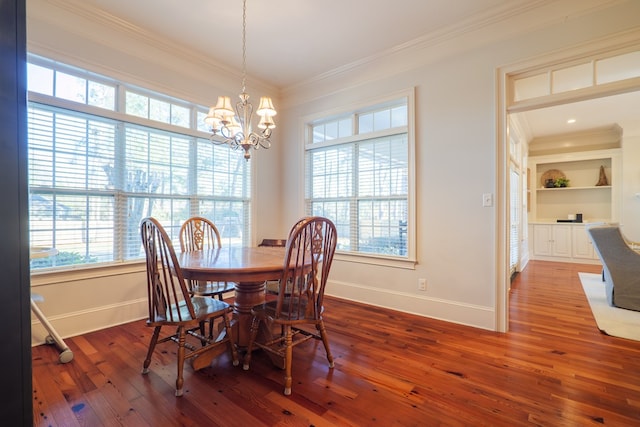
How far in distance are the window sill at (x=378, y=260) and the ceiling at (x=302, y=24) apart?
87.5 inches

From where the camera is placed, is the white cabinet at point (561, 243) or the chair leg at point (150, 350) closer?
the chair leg at point (150, 350)

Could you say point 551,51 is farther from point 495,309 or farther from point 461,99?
point 495,309

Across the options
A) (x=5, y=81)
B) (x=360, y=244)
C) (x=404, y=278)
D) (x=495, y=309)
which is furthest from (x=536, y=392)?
(x=5, y=81)

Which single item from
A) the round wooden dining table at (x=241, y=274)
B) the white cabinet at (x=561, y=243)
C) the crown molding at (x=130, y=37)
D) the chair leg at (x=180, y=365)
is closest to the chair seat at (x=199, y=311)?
the chair leg at (x=180, y=365)

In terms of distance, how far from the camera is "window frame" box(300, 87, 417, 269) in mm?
3102

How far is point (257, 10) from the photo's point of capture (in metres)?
2.54

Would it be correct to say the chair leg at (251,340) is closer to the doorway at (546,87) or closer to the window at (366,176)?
the window at (366,176)

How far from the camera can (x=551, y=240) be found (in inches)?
245

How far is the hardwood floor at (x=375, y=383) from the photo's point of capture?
1501mm

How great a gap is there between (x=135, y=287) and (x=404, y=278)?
2.69 metres

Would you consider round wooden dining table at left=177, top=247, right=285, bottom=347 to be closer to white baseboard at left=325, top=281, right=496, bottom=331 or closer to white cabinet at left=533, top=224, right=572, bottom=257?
white baseboard at left=325, top=281, right=496, bottom=331

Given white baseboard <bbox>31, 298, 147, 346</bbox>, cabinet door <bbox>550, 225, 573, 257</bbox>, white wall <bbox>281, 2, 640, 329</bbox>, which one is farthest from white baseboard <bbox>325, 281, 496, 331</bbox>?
cabinet door <bbox>550, 225, 573, 257</bbox>

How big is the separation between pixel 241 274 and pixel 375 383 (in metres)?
1.04

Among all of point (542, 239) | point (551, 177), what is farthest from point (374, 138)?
point (551, 177)
